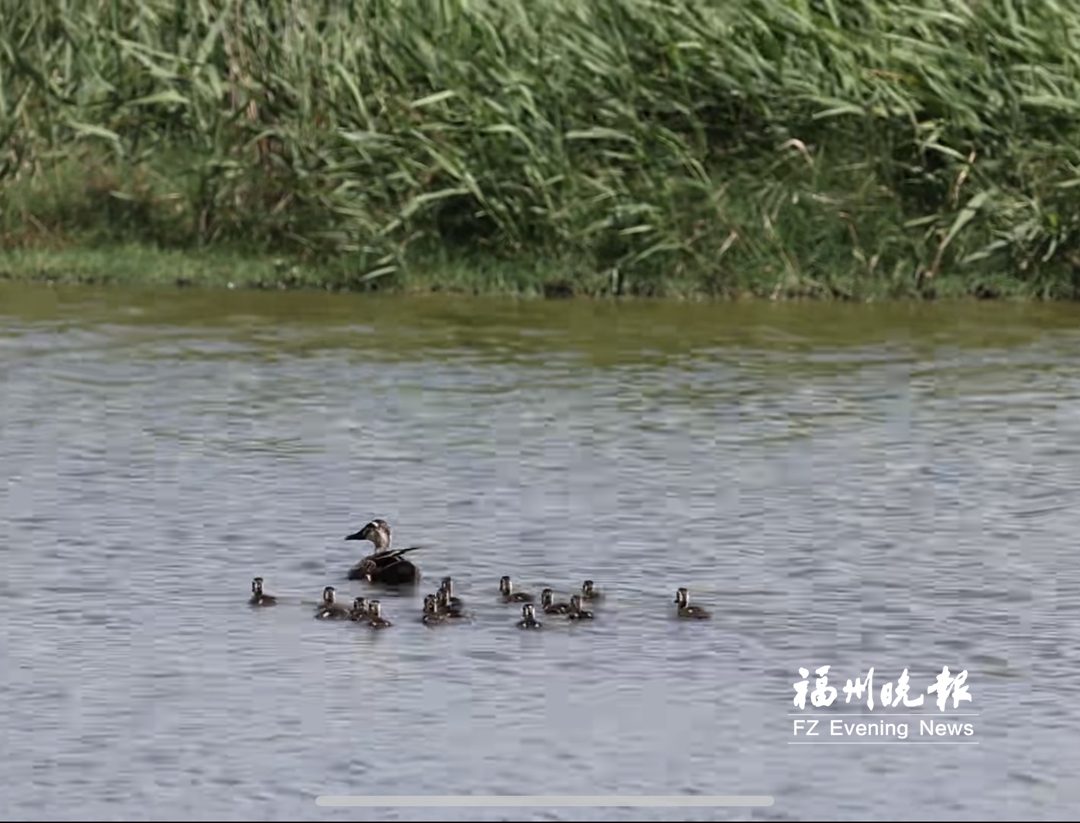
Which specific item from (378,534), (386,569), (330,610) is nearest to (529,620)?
(330,610)

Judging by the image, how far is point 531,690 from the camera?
440 inches

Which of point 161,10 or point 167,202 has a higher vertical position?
point 161,10

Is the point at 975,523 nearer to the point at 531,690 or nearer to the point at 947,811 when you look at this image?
the point at 531,690

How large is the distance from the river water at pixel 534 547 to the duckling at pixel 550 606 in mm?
58

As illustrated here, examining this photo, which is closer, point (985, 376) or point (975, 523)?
point (975, 523)

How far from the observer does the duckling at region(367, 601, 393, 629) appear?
1225 centimetres

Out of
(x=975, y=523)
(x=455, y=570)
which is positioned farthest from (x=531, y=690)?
(x=975, y=523)

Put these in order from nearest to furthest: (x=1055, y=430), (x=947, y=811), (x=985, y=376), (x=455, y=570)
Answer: (x=947, y=811) < (x=455, y=570) < (x=1055, y=430) < (x=985, y=376)

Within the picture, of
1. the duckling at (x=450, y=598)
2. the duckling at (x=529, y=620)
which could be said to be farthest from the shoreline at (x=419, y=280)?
the duckling at (x=529, y=620)

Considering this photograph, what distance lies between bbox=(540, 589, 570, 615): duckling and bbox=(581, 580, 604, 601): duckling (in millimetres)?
204

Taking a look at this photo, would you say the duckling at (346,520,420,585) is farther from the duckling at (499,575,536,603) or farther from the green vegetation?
the green vegetation

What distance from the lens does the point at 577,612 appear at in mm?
12148

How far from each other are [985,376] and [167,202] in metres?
7.33

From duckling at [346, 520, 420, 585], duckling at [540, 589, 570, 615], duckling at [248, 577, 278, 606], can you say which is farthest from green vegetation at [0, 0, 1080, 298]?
duckling at [540, 589, 570, 615]
